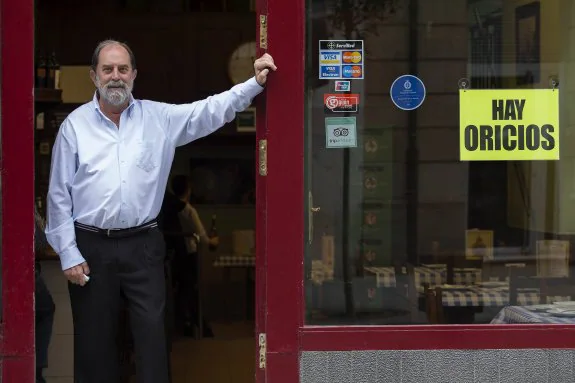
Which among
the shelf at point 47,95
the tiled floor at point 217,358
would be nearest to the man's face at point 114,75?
the tiled floor at point 217,358

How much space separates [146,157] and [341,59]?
A: 100 centimetres

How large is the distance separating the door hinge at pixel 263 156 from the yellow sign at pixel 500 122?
0.93 m

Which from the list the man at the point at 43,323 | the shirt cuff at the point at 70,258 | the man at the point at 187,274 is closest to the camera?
the shirt cuff at the point at 70,258

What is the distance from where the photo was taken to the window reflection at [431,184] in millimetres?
4473

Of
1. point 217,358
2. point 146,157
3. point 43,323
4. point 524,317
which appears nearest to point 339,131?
point 146,157

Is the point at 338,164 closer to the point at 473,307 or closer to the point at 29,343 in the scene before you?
the point at 473,307

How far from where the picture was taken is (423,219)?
4559 mm

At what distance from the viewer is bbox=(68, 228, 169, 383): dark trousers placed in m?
4.23

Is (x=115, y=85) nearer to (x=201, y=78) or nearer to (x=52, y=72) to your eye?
(x=52, y=72)

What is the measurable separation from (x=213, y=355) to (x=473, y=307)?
11.0ft

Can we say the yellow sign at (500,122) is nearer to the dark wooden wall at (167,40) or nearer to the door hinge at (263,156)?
the door hinge at (263,156)

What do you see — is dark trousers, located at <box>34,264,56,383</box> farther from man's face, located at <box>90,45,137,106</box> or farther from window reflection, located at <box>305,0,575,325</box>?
window reflection, located at <box>305,0,575,325</box>

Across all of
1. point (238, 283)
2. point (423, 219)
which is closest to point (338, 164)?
point (423, 219)

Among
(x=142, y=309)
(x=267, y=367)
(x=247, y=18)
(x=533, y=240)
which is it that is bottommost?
(x=267, y=367)
